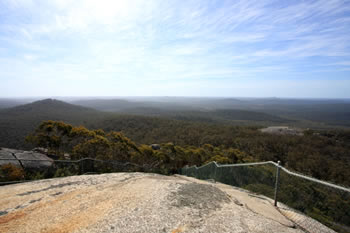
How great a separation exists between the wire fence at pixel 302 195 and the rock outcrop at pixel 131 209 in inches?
14.2

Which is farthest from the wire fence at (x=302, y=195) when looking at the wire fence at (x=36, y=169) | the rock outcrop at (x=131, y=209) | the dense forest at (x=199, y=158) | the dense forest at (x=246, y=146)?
the dense forest at (x=246, y=146)

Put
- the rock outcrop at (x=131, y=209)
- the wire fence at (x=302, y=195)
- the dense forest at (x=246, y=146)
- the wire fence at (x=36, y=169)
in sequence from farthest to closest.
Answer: the dense forest at (x=246, y=146) → the wire fence at (x=36, y=169) → the wire fence at (x=302, y=195) → the rock outcrop at (x=131, y=209)

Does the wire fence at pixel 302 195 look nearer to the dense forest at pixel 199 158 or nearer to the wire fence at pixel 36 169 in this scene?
the dense forest at pixel 199 158

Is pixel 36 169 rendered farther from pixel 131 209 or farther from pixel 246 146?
pixel 246 146

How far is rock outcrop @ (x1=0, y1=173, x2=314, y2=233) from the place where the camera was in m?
3.16

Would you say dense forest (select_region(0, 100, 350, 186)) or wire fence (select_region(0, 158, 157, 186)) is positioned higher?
wire fence (select_region(0, 158, 157, 186))

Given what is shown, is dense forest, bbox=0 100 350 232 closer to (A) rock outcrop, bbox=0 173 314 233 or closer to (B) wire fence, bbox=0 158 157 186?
(B) wire fence, bbox=0 158 157 186

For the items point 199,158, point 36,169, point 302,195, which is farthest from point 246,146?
point 36,169

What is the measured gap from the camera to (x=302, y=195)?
505 centimetres

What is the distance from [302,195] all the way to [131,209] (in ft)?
15.0

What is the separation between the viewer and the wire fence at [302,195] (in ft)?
12.1

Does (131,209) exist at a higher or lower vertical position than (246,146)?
higher

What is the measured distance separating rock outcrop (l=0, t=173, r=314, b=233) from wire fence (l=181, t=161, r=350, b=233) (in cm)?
36

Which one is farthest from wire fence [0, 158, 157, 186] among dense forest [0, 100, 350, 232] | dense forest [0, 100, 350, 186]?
dense forest [0, 100, 350, 186]
